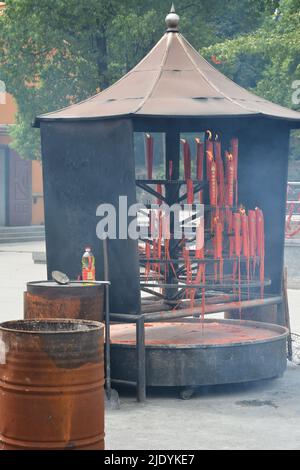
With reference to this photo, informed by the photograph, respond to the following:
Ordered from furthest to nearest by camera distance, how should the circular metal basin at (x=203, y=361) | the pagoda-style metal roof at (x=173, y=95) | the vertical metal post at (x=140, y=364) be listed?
1. the pagoda-style metal roof at (x=173, y=95)
2. the circular metal basin at (x=203, y=361)
3. the vertical metal post at (x=140, y=364)

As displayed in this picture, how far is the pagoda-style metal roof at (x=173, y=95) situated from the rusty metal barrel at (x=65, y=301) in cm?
174

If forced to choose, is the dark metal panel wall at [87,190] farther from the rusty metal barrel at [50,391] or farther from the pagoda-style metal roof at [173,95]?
the rusty metal barrel at [50,391]

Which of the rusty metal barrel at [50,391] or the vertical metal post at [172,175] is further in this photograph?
the vertical metal post at [172,175]

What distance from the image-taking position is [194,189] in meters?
11.8

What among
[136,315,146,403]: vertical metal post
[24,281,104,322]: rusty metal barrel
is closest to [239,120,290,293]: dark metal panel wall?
[136,315,146,403]: vertical metal post

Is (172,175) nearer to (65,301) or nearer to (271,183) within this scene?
(271,183)

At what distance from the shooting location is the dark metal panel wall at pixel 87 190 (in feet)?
34.6

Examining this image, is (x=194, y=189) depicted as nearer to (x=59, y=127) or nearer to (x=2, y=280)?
(x=59, y=127)

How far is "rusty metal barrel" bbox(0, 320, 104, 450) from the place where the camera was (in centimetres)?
647

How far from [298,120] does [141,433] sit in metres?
4.10

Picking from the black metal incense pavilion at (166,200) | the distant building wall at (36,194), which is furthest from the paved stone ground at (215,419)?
the distant building wall at (36,194)

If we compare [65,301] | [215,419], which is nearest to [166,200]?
[65,301]

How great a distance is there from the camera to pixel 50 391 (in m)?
6.48

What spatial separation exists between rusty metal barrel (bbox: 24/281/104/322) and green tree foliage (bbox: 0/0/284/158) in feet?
49.7
